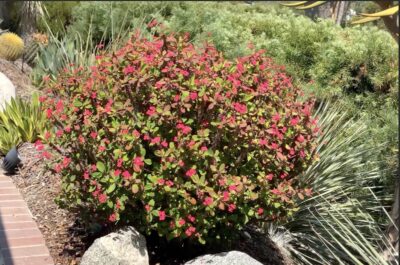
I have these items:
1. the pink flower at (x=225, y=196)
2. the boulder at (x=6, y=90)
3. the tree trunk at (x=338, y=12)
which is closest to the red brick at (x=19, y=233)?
the pink flower at (x=225, y=196)

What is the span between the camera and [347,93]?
240 inches

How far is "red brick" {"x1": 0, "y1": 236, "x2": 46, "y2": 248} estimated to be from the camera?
13.2ft

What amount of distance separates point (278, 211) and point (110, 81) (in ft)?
5.13

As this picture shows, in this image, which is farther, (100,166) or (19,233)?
(19,233)

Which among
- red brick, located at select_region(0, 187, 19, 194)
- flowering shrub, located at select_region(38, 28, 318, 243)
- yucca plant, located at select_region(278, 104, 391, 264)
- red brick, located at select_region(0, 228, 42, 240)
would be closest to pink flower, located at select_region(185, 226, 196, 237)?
flowering shrub, located at select_region(38, 28, 318, 243)

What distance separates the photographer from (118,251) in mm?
3525

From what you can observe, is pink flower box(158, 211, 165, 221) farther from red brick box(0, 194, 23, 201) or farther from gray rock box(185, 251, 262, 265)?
red brick box(0, 194, 23, 201)

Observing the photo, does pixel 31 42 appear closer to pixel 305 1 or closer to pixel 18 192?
pixel 18 192

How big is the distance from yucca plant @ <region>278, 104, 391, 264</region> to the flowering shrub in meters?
1.00

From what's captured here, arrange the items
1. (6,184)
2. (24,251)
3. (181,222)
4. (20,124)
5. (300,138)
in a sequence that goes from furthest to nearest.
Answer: (20,124) < (6,184) < (24,251) < (300,138) < (181,222)

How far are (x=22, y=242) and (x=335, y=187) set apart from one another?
2.81 meters

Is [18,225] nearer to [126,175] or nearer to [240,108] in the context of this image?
[126,175]

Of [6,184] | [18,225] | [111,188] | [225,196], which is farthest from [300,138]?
[6,184]

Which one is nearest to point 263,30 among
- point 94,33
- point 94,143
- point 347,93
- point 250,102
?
point 347,93
